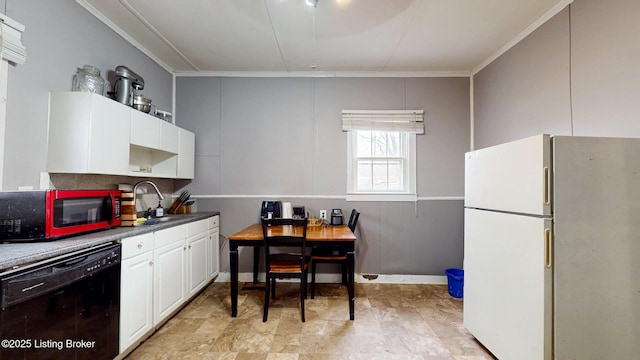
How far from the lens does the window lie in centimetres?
335

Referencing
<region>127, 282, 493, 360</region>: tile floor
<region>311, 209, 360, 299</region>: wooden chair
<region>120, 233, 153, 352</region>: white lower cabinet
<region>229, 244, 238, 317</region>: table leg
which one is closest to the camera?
<region>120, 233, 153, 352</region>: white lower cabinet

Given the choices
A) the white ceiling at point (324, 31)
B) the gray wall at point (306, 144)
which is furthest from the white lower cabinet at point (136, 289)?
the white ceiling at point (324, 31)

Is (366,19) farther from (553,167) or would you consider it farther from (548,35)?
(553,167)

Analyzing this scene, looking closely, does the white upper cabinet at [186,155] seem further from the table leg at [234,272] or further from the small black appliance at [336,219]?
the small black appliance at [336,219]

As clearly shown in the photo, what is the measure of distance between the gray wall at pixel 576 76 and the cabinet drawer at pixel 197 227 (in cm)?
345

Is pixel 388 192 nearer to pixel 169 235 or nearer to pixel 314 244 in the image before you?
pixel 314 244

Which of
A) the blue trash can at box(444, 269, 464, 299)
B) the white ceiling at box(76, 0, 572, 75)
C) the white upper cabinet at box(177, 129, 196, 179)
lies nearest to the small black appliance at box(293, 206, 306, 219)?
the white upper cabinet at box(177, 129, 196, 179)

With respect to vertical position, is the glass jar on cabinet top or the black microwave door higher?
the glass jar on cabinet top

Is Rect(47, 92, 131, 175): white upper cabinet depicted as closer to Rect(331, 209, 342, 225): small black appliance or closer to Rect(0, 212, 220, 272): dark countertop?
Rect(0, 212, 220, 272): dark countertop

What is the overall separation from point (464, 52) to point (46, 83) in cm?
381

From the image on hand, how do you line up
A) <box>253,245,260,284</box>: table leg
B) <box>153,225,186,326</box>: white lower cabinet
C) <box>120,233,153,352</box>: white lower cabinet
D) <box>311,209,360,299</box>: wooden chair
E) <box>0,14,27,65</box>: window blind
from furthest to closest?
<box>253,245,260,284</box>: table leg
<box>311,209,360,299</box>: wooden chair
<box>153,225,186,326</box>: white lower cabinet
<box>120,233,153,352</box>: white lower cabinet
<box>0,14,27,65</box>: window blind

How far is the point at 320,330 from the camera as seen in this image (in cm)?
225

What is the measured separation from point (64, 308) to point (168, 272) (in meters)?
0.90

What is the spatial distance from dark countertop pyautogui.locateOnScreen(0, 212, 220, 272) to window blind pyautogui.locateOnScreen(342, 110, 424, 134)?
2.48 metres
